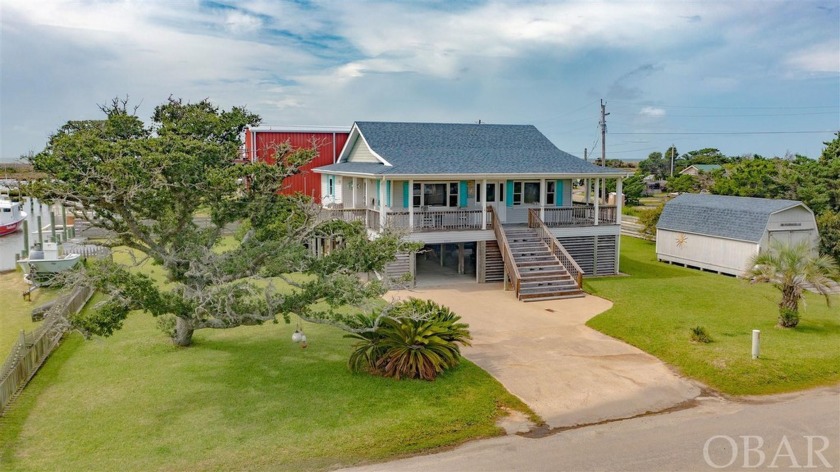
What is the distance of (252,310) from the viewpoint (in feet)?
43.2

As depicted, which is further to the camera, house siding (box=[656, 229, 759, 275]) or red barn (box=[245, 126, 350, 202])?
red barn (box=[245, 126, 350, 202])

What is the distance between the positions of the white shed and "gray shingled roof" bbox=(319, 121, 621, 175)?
17.8 feet

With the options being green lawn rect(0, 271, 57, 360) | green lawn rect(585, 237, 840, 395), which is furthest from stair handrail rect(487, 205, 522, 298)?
green lawn rect(0, 271, 57, 360)

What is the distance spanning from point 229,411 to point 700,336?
1117 centimetres

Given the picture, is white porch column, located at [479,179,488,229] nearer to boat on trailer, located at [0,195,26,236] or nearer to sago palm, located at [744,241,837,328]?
sago palm, located at [744,241,837,328]

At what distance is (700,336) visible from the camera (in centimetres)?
1559

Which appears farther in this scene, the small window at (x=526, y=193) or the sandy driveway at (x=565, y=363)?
the small window at (x=526, y=193)

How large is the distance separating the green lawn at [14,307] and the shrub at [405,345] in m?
8.94

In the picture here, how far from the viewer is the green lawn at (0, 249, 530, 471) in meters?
Result: 9.90

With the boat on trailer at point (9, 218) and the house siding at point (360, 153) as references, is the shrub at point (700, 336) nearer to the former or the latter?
the house siding at point (360, 153)

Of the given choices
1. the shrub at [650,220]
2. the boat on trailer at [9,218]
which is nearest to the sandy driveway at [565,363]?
the shrub at [650,220]

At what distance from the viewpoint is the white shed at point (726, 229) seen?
2497 cm

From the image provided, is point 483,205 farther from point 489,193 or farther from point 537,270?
point 537,270

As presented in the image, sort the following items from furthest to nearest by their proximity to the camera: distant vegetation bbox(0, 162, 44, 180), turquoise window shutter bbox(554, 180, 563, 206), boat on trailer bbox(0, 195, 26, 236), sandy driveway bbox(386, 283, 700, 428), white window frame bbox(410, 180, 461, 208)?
1. boat on trailer bbox(0, 195, 26, 236)
2. turquoise window shutter bbox(554, 180, 563, 206)
3. white window frame bbox(410, 180, 461, 208)
4. distant vegetation bbox(0, 162, 44, 180)
5. sandy driveway bbox(386, 283, 700, 428)
